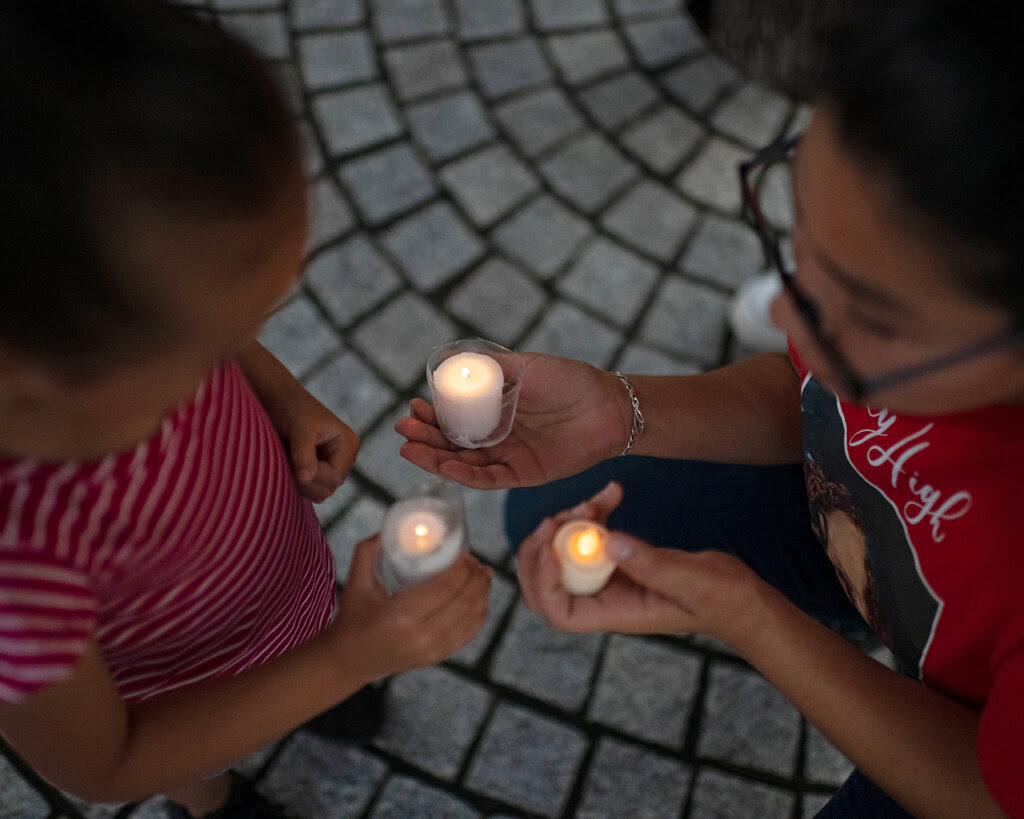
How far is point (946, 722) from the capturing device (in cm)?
130

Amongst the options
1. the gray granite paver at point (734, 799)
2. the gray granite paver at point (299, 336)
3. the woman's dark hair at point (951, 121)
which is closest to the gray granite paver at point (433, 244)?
the gray granite paver at point (299, 336)

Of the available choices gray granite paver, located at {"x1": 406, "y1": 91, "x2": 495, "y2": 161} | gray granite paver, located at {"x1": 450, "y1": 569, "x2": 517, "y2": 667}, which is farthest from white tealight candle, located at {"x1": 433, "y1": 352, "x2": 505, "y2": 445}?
gray granite paver, located at {"x1": 406, "y1": 91, "x2": 495, "y2": 161}

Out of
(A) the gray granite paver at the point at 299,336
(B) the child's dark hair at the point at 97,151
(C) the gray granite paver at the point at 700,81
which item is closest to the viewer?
(B) the child's dark hair at the point at 97,151

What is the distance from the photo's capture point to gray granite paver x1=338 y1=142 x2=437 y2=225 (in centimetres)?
306

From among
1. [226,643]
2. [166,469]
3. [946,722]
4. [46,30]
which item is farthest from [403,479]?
[46,30]

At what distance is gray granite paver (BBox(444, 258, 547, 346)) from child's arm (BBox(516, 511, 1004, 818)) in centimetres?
150

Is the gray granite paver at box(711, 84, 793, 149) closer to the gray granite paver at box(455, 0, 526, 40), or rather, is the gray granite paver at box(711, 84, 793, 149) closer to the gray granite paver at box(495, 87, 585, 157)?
the gray granite paver at box(495, 87, 585, 157)

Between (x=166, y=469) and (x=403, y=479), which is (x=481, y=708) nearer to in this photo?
(x=403, y=479)

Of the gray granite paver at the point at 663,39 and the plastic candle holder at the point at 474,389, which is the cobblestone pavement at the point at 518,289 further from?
the plastic candle holder at the point at 474,389

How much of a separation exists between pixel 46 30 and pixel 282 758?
79.4 inches

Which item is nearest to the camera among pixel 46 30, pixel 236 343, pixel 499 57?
pixel 46 30

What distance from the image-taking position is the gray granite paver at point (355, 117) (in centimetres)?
317

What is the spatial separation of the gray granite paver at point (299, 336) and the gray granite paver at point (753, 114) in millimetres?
1969

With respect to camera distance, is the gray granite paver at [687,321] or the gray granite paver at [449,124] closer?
the gray granite paver at [687,321]
